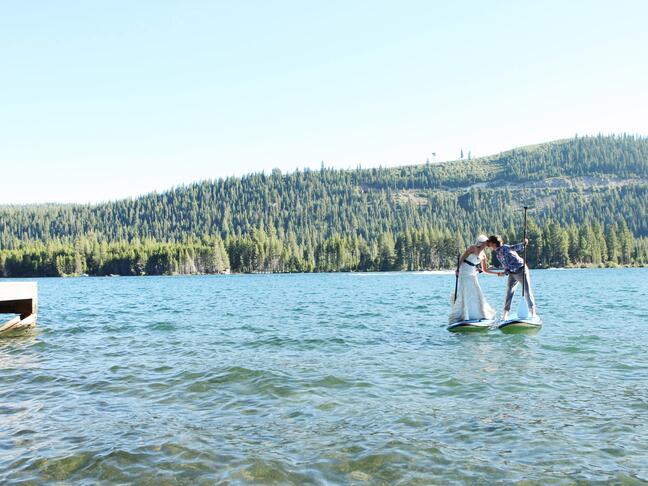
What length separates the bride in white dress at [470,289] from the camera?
82.1ft

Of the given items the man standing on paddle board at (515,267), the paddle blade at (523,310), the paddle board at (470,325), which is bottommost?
the paddle board at (470,325)

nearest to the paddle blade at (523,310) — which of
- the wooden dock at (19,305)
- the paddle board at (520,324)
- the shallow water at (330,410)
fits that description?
the paddle board at (520,324)

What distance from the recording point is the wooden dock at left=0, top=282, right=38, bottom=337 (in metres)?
27.2

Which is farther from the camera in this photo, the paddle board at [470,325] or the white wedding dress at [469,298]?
the white wedding dress at [469,298]

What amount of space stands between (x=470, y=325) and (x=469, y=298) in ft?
4.13

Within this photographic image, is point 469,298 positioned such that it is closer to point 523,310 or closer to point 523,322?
point 523,310

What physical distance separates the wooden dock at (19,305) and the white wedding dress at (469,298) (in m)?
20.8

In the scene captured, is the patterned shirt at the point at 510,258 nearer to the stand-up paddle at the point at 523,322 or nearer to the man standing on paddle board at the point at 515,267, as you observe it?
the man standing on paddle board at the point at 515,267

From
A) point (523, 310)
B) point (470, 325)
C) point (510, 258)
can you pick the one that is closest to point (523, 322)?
point (523, 310)

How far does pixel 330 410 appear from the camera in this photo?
12391 mm

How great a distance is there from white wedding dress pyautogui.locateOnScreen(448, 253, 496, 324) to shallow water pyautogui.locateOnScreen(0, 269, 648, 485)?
76.5 inches

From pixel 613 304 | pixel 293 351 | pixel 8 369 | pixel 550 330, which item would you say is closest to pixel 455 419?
pixel 293 351

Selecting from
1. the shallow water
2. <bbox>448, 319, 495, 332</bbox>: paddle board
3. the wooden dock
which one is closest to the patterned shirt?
<bbox>448, 319, 495, 332</bbox>: paddle board

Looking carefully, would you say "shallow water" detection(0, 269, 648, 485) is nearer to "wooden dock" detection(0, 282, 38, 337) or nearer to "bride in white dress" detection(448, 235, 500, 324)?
"bride in white dress" detection(448, 235, 500, 324)
